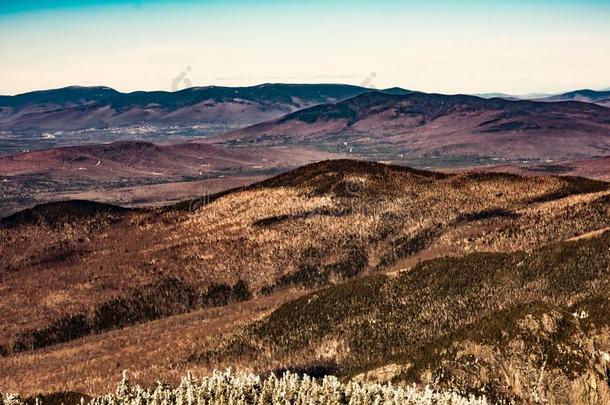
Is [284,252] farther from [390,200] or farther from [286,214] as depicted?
[390,200]

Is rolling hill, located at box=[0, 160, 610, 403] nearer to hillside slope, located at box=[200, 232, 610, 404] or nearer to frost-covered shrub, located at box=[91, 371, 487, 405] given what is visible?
hillside slope, located at box=[200, 232, 610, 404]

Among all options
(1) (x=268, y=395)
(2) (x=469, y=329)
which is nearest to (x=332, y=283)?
(2) (x=469, y=329)

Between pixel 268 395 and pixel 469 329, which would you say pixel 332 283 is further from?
pixel 268 395

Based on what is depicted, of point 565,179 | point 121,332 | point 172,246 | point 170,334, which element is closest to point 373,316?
point 170,334

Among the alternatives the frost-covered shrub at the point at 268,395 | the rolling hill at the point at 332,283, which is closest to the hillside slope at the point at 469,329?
the rolling hill at the point at 332,283

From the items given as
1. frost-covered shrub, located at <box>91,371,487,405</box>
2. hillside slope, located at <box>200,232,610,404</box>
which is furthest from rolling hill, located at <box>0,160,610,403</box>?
frost-covered shrub, located at <box>91,371,487,405</box>

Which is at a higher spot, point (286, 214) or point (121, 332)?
point (286, 214)
